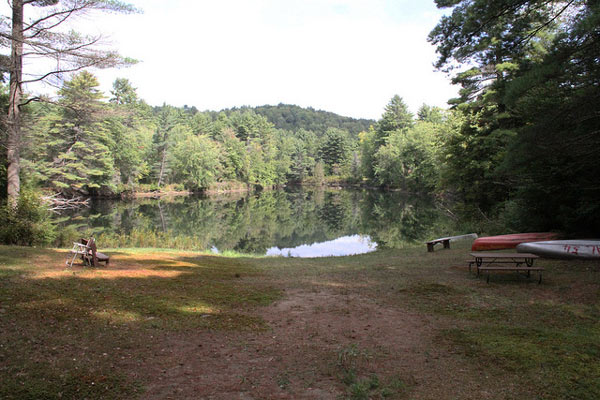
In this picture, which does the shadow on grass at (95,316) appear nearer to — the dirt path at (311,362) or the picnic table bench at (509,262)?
the dirt path at (311,362)

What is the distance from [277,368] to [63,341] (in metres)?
2.42

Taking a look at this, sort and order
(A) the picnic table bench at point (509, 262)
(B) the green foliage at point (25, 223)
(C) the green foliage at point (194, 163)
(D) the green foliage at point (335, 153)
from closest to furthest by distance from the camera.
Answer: (A) the picnic table bench at point (509, 262)
(B) the green foliage at point (25, 223)
(C) the green foliage at point (194, 163)
(D) the green foliage at point (335, 153)

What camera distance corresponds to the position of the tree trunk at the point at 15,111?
12.5m

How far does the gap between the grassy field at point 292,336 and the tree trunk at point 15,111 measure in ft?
19.4

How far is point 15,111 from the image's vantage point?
13.1 metres

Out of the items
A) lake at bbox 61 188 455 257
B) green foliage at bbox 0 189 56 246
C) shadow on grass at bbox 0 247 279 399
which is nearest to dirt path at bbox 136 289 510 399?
shadow on grass at bbox 0 247 279 399

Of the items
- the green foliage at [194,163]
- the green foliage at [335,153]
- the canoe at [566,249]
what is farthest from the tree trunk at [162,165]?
the canoe at [566,249]

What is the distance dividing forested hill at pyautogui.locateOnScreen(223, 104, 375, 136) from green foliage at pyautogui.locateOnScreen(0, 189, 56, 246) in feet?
501

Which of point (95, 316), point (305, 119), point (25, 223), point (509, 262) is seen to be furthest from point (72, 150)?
point (305, 119)

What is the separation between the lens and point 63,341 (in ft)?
14.2

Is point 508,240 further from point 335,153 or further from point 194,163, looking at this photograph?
point 335,153

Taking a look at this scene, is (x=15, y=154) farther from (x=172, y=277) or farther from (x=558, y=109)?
(x=558, y=109)

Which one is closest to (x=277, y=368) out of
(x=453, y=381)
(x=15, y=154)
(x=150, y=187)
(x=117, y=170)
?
(x=453, y=381)

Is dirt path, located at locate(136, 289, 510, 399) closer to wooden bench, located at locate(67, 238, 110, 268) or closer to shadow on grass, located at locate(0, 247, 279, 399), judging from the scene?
shadow on grass, located at locate(0, 247, 279, 399)
